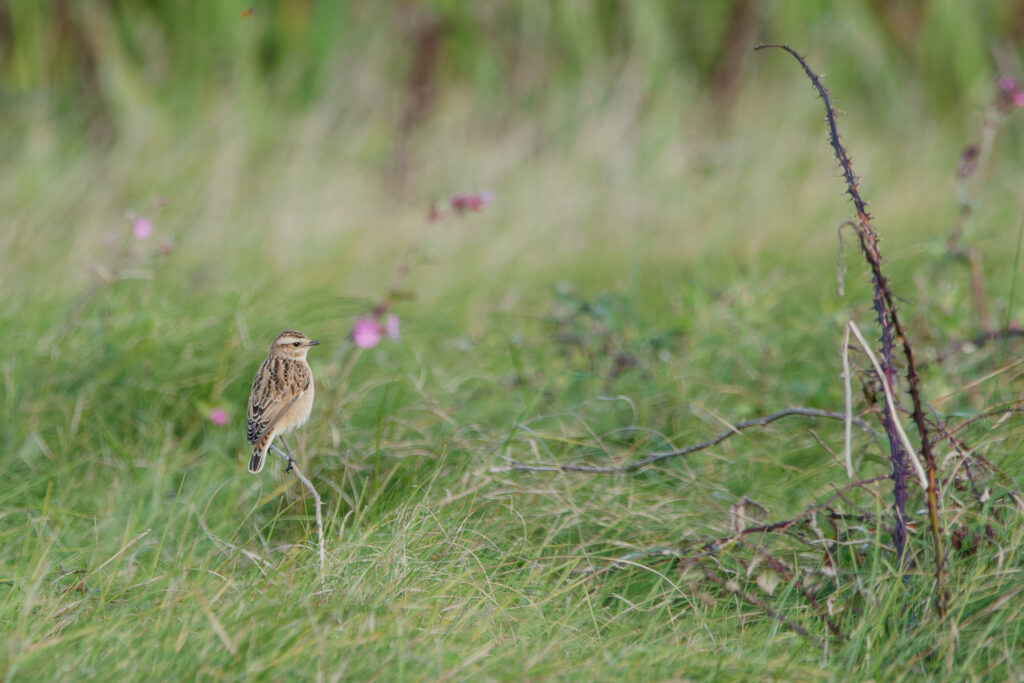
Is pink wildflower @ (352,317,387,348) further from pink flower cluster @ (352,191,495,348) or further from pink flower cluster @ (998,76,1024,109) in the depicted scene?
pink flower cluster @ (998,76,1024,109)

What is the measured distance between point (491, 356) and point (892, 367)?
2.14m

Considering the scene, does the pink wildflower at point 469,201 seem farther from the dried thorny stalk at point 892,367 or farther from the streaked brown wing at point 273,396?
the dried thorny stalk at point 892,367

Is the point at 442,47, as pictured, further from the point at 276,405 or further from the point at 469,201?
the point at 276,405

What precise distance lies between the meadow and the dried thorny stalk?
0.06 metres

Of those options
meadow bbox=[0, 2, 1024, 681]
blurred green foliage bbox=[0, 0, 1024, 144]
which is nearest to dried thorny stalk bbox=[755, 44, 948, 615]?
meadow bbox=[0, 2, 1024, 681]

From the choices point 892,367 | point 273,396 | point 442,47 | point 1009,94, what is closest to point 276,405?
point 273,396

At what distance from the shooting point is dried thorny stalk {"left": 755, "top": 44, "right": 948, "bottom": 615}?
2.52m

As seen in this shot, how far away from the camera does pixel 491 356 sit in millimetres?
4602

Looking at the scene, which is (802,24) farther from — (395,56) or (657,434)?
(657,434)

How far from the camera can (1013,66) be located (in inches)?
349

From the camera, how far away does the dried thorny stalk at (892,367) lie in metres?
2.52

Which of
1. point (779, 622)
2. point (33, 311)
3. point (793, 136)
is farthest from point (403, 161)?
point (779, 622)

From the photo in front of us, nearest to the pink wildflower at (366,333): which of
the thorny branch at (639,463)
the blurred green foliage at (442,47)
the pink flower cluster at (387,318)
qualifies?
the pink flower cluster at (387,318)

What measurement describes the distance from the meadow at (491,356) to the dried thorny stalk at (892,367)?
0.06 metres
